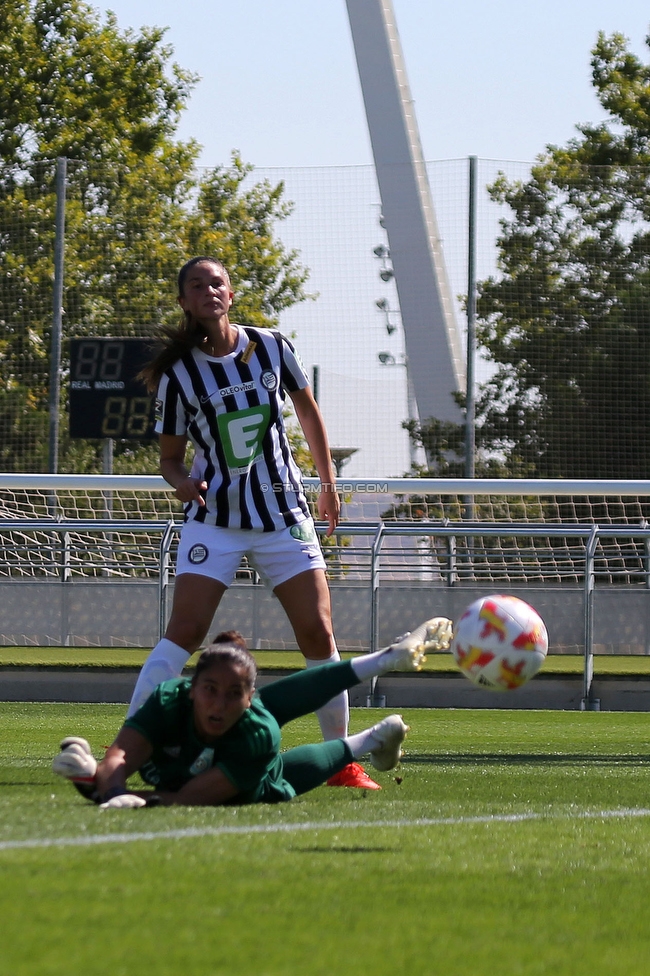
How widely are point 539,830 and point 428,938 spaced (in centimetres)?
161

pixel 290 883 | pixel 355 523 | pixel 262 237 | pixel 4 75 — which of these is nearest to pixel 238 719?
pixel 290 883

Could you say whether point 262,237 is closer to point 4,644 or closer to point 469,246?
point 469,246

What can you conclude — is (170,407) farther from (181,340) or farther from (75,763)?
(75,763)

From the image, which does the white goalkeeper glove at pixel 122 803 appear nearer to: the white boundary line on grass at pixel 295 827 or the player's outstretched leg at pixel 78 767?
the player's outstretched leg at pixel 78 767

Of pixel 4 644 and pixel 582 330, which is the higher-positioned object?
pixel 582 330

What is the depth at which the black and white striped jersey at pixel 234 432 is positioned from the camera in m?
5.44

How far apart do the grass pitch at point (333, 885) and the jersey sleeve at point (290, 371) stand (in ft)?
5.02

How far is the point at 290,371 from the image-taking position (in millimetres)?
5758

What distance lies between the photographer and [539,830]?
424cm

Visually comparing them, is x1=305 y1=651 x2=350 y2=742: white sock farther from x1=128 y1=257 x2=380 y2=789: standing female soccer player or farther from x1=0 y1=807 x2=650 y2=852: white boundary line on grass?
x1=0 y1=807 x2=650 y2=852: white boundary line on grass

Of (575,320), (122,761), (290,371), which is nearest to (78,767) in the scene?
(122,761)

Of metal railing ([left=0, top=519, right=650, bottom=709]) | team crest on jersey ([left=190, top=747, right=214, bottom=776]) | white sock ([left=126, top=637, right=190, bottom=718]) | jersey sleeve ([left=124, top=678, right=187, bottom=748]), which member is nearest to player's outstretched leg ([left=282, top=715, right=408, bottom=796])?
team crest on jersey ([left=190, top=747, right=214, bottom=776])

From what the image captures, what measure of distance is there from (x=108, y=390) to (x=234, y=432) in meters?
14.8

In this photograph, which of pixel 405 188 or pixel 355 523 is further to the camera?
pixel 405 188
